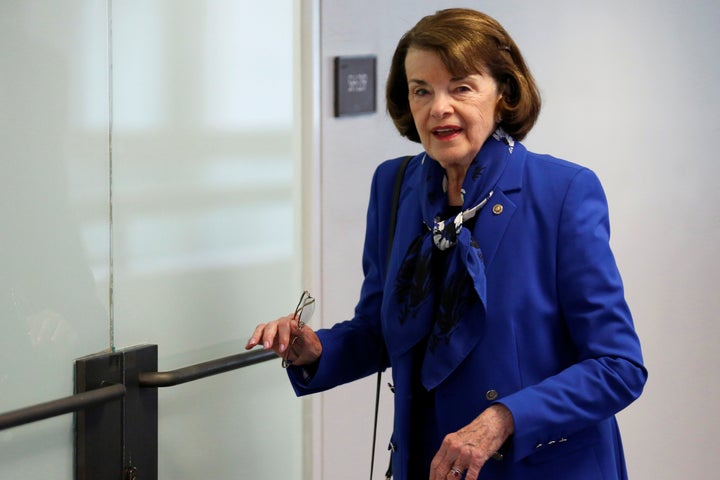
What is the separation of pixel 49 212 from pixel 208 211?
1.38 feet

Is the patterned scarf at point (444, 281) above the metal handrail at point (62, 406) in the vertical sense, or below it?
above

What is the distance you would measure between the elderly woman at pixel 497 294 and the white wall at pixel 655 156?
4.12ft

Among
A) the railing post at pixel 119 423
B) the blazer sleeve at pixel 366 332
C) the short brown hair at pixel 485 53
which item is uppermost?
the short brown hair at pixel 485 53

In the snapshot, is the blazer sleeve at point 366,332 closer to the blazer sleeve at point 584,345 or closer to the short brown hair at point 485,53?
the short brown hair at point 485,53

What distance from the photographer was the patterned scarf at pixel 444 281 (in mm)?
1683

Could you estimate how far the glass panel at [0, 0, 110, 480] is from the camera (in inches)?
66.8

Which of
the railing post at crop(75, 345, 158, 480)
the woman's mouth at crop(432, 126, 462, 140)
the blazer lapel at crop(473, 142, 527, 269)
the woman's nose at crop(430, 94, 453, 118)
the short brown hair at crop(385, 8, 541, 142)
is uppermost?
the short brown hair at crop(385, 8, 541, 142)

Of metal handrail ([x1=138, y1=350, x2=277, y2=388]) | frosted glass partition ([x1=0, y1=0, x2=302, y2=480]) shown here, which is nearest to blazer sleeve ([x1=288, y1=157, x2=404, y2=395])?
metal handrail ([x1=138, y1=350, x2=277, y2=388])

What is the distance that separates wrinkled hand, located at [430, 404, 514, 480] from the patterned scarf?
0.45 feet

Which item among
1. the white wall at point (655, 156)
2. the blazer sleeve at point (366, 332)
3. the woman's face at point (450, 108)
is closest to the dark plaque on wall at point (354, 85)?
the white wall at point (655, 156)

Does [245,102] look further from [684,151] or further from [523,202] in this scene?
[684,151]

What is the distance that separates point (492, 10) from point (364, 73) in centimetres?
63

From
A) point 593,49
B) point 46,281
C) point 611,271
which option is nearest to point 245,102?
point 46,281

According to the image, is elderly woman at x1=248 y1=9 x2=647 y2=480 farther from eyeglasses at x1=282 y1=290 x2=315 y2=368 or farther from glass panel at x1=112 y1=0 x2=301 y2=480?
glass panel at x1=112 y1=0 x2=301 y2=480
